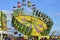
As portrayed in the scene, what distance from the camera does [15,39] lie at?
52.8 m

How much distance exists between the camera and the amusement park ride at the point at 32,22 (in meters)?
52.9

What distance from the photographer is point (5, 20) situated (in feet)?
176

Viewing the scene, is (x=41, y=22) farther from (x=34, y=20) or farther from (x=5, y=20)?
(x=5, y=20)

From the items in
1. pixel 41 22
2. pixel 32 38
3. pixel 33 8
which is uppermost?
pixel 33 8

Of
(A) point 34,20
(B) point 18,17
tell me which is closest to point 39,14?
(A) point 34,20

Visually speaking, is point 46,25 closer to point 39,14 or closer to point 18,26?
point 39,14

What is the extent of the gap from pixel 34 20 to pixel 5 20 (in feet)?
23.7

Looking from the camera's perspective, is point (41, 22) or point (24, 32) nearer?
point (24, 32)

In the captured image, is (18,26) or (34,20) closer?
(18,26)

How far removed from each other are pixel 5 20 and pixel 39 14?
856 centimetres

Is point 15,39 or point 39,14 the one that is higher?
point 39,14

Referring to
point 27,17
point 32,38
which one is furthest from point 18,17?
point 32,38

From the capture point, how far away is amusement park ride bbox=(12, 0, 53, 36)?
2082 inches

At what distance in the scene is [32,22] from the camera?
56.0 meters
